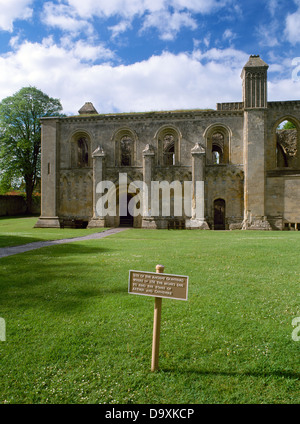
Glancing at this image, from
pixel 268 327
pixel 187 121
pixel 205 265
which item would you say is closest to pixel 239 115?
pixel 187 121

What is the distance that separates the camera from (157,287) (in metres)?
3.40

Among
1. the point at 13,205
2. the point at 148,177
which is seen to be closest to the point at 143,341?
the point at 148,177

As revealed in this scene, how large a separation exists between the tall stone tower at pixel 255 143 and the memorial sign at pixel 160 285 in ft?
68.2

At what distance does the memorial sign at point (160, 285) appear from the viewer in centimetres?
330

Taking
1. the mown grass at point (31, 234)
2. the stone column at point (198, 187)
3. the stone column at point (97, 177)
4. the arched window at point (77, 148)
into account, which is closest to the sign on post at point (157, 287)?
the mown grass at point (31, 234)

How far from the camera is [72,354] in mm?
3754

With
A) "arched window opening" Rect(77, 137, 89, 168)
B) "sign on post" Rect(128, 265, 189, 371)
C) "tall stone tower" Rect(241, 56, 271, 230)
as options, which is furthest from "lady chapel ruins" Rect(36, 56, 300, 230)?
"sign on post" Rect(128, 265, 189, 371)

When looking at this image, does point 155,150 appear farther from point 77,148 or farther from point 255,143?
point 255,143

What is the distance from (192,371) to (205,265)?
16.0 ft

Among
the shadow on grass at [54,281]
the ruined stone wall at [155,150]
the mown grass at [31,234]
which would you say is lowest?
the shadow on grass at [54,281]

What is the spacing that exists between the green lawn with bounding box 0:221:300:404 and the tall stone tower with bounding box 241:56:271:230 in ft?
53.0

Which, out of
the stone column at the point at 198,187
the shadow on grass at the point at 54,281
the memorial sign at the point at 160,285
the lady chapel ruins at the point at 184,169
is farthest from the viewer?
the stone column at the point at 198,187

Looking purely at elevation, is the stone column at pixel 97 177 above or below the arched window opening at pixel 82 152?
below

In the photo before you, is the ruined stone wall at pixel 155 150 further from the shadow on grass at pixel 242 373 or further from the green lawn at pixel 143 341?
the shadow on grass at pixel 242 373
